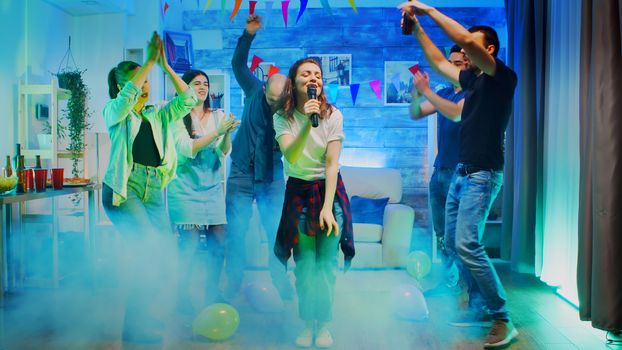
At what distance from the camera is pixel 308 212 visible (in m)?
2.46

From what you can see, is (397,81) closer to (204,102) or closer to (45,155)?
(204,102)

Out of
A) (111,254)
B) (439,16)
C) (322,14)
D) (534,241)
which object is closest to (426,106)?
(439,16)

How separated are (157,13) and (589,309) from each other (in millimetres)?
4365

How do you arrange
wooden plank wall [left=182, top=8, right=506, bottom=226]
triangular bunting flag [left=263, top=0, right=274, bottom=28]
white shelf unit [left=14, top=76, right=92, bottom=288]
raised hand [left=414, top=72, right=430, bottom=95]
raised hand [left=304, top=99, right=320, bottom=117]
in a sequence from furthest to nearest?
wooden plank wall [left=182, top=8, right=506, bottom=226] < triangular bunting flag [left=263, top=0, right=274, bottom=28] < white shelf unit [left=14, top=76, right=92, bottom=288] < raised hand [left=414, top=72, right=430, bottom=95] < raised hand [left=304, top=99, right=320, bottom=117]

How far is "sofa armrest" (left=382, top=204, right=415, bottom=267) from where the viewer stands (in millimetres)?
3975

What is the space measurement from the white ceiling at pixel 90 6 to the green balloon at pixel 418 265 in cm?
337

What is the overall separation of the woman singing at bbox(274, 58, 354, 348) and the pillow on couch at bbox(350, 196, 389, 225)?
169cm

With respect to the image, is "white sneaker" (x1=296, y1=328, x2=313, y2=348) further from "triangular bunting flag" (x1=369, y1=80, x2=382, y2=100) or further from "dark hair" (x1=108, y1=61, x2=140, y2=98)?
"triangular bunting flag" (x1=369, y1=80, x2=382, y2=100)

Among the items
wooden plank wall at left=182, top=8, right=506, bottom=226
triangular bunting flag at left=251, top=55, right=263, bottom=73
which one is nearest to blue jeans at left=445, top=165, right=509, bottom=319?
triangular bunting flag at left=251, top=55, right=263, bottom=73

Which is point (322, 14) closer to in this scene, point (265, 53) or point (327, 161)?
point (265, 53)

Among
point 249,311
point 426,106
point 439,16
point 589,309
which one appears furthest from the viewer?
point 426,106

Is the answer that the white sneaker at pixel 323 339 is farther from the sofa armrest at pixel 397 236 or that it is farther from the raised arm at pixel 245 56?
the sofa armrest at pixel 397 236

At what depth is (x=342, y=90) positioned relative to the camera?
17.0 feet

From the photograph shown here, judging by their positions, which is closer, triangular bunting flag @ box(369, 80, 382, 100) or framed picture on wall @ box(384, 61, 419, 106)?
triangular bunting flag @ box(369, 80, 382, 100)
